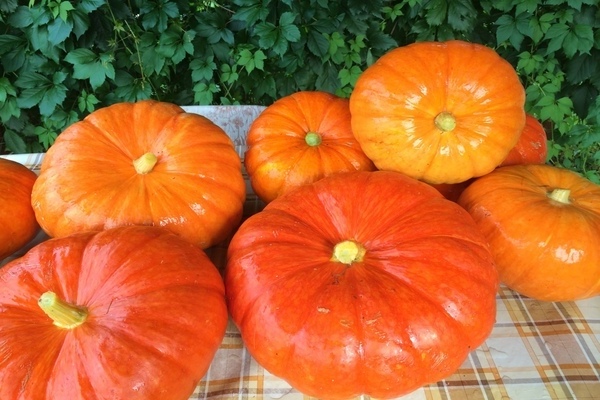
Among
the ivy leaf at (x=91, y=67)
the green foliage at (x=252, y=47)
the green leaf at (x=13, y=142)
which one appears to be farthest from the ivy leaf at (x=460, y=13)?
the green leaf at (x=13, y=142)

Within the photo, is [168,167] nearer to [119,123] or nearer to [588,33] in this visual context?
[119,123]

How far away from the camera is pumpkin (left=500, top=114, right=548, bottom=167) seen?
1277 millimetres

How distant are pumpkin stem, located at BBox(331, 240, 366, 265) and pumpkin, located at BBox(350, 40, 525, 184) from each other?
11.7 inches

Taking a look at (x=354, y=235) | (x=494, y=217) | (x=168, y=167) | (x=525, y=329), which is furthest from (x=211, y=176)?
(x=525, y=329)

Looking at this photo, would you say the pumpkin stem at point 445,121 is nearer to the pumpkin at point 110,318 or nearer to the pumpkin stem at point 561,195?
the pumpkin stem at point 561,195

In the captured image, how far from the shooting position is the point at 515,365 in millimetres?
966

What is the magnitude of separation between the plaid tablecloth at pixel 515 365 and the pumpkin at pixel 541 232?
6cm

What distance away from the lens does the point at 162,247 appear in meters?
0.90

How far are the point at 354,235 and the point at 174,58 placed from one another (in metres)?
1.48

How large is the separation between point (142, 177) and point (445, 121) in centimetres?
70

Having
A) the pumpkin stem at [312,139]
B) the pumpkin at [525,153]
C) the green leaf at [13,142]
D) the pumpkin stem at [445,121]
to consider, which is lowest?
the green leaf at [13,142]

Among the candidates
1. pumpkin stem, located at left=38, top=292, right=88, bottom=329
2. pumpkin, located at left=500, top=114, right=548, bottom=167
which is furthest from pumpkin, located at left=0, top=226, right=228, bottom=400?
pumpkin, located at left=500, top=114, right=548, bottom=167

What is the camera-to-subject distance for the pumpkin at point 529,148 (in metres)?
1.28

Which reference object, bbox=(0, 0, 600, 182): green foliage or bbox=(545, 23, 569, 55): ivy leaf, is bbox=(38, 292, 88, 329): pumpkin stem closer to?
bbox=(0, 0, 600, 182): green foliage
